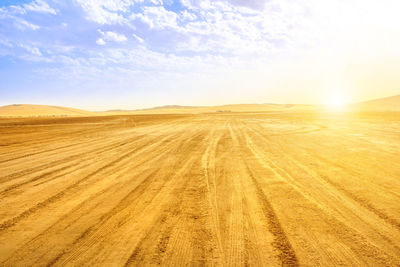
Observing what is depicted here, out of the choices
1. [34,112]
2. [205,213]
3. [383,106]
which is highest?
[34,112]

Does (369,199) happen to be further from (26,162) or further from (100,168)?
(26,162)

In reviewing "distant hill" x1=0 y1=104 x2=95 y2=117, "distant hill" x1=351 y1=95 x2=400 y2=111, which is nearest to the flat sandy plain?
"distant hill" x1=0 y1=104 x2=95 y2=117

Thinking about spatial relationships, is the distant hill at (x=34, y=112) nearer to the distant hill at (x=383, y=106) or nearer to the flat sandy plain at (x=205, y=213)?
the flat sandy plain at (x=205, y=213)

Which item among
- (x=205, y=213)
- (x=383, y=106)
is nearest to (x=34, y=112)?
(x=205, y=213)

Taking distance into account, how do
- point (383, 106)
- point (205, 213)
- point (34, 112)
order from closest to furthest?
point (205, 213) < point (383, 106) < point (34, 112)

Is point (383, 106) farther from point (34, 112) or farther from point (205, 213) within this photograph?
point (34, 112)

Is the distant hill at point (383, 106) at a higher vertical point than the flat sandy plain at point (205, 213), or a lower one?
higher

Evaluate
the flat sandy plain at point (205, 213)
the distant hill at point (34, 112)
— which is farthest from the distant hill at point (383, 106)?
the distant hill at point (34, 112)

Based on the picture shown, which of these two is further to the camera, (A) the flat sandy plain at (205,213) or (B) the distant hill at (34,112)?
(B) the distant hill at (34,112)

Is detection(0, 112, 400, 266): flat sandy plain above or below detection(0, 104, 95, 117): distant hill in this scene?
below

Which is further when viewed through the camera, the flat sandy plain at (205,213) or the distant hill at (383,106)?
the distant hill at (383,106)

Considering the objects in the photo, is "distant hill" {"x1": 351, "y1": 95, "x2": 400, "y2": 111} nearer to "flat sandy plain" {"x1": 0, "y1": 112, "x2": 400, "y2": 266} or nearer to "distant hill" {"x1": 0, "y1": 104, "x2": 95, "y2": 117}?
"flat sandy plain" {"x1": 0, "y1": 112, "x2": 400, "y2": 266}

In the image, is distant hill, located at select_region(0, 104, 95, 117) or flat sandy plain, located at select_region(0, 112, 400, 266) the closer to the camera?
flat sandy plain, located at select_region(0, 112, 400, 266)

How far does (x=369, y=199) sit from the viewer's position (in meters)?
3.51
